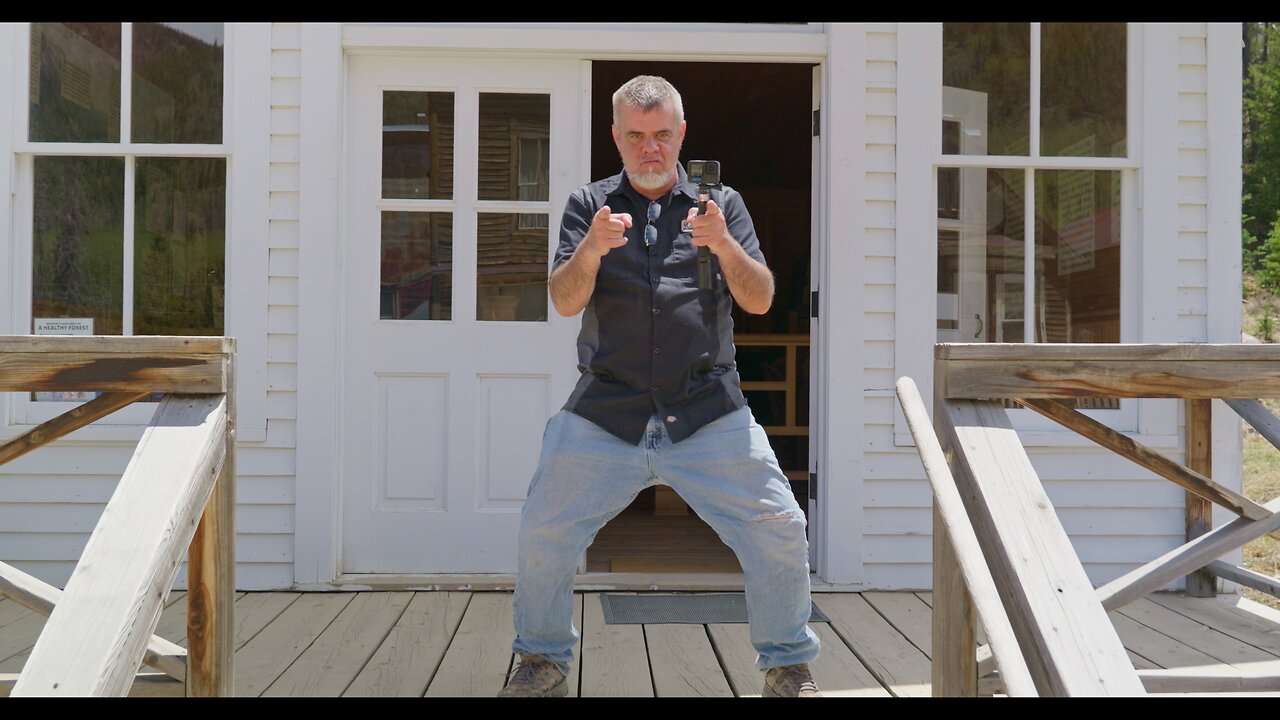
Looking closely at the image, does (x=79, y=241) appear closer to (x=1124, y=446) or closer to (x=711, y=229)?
(x=711, y=229)

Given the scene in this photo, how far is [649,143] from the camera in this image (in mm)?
2449

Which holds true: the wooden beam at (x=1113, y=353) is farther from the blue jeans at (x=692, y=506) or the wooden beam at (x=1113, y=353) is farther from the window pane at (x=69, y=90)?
the window pane at (x=69, y=90)

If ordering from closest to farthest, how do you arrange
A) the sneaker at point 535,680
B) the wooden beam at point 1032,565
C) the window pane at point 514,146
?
1. the wooden beam at point 1032,565
2. the sneaker at point 535,680
3. the window pane at point 514,146

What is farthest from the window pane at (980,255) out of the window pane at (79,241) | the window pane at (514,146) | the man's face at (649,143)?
the window pane at (79,241)

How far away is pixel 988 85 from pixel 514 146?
1.92m

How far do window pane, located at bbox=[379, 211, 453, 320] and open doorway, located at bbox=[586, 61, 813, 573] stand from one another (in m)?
1.29

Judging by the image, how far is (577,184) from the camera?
4059 millimetres

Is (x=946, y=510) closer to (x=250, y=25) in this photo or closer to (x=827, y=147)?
(x=827, y=147)

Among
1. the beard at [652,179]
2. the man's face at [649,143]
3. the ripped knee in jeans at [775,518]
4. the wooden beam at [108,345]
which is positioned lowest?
the ripped knee in jeans at [775,518]

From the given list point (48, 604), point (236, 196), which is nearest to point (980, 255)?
point (236, 196)

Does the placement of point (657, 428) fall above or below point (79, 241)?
below

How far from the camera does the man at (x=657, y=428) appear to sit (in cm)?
240
